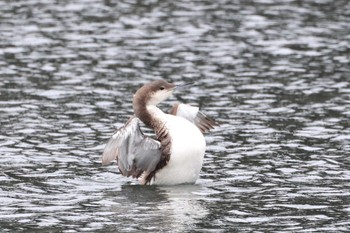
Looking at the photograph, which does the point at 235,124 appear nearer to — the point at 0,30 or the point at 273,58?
the point at 273,58

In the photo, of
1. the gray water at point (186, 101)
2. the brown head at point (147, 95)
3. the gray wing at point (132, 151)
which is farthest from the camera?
the brown head at point (147, 95)

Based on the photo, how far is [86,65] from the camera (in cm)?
2283

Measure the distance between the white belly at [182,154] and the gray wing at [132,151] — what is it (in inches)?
8.1

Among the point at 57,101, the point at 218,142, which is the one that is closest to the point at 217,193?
the point at 218,142

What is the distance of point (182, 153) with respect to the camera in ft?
47.3

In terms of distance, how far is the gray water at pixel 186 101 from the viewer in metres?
13.1

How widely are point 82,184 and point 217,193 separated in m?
1.85

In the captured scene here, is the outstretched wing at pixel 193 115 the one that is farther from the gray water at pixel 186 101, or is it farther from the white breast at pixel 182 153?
the white breast at pixel 182 153

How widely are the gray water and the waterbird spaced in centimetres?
24

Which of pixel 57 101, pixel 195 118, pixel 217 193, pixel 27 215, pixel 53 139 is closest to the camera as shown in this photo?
pixel 27 215

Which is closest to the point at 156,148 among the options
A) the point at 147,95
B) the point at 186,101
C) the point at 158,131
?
the point at 158,131

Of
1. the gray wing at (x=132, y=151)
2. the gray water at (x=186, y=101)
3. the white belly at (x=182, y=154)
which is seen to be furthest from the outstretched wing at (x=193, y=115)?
the gray wing at (x=132, y=151)

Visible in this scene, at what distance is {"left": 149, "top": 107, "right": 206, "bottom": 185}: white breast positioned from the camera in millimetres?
14414

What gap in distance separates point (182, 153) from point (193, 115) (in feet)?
4.90
